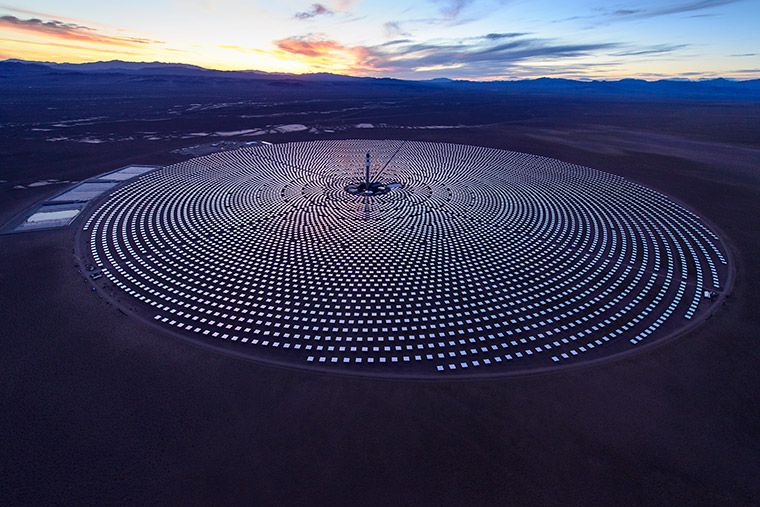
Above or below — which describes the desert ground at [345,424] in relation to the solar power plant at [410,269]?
below

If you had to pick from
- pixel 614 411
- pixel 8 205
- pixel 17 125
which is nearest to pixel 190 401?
pixel 614 411

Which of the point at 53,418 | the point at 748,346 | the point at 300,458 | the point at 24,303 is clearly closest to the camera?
the point at 300,458

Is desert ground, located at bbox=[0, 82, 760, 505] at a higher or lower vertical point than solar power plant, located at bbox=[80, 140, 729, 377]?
lower

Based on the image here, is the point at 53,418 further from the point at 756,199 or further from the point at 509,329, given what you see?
the point at 756,199

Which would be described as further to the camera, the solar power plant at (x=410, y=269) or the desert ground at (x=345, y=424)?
the solar power plant at (x=410, y=269)

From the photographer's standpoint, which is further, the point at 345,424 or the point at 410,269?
the point at 410,269

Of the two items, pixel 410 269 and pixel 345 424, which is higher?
pixel 410 269

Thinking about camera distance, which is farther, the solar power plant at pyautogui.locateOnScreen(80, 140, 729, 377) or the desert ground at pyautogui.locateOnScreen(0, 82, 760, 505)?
the solar power plant at pyautogui.locateOnScreen(80, 140, 729, 377)

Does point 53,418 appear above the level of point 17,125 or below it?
below
